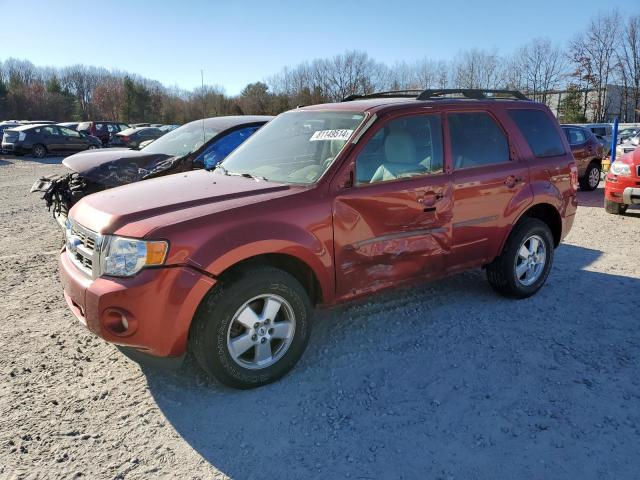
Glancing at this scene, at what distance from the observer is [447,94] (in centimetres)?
463

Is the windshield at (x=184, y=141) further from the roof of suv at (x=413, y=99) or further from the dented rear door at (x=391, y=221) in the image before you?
the dented rear door at (x=391, y=221)

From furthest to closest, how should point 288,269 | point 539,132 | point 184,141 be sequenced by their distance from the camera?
point 184,141 < point 539,132 < point 288,269

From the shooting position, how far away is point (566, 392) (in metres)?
3.20

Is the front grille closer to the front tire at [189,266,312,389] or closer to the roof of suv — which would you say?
the front tire at [189,266,312,389]

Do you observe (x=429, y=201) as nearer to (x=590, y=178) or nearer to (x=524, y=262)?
(x=524, y=262)

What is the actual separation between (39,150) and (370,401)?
24.4m

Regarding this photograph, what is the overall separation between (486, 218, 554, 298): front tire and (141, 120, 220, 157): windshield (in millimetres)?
4137

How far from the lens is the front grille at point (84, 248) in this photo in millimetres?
3004

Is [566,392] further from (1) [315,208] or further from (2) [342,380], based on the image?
(1) [315,208]

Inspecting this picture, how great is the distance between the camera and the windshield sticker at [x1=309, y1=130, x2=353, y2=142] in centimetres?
371

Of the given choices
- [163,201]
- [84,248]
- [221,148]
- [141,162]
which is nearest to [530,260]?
[163,201]

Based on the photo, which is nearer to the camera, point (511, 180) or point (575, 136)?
point (511, 180)

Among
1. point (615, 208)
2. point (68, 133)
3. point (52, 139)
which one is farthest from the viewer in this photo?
point (68, 133)

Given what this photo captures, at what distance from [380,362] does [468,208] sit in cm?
153
